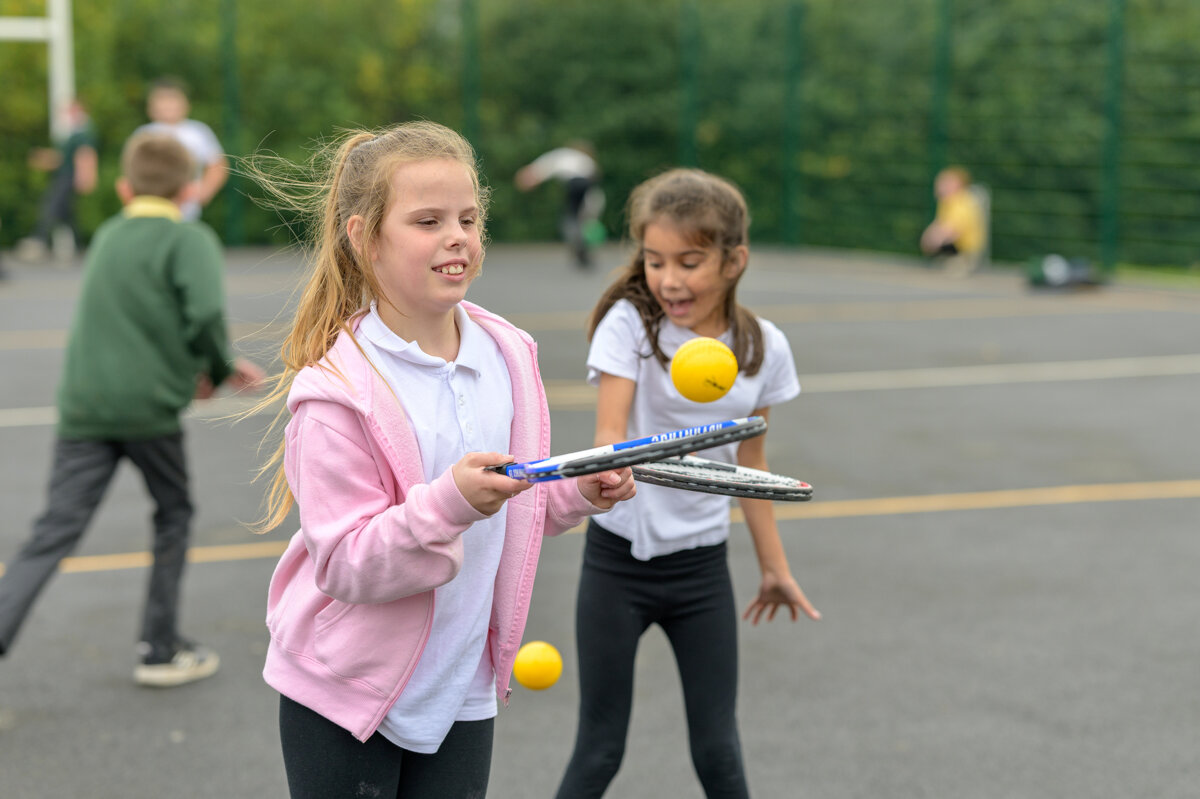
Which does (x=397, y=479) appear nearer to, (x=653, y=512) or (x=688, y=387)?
(x=688, y=387)

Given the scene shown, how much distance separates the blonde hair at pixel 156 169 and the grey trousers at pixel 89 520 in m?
0.91

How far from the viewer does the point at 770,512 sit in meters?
3.48

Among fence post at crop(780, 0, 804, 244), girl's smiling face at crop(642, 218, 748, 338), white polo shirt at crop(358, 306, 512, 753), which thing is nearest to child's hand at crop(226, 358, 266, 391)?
girl's smiling face at crop(642, 218, 748, 338)

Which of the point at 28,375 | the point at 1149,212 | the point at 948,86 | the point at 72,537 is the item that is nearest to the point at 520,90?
the point at 948,86

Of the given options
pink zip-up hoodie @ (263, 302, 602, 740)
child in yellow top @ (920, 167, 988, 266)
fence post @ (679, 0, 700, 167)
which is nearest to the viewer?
pink zip-up hoodie @ (263, 302, 602, 740)

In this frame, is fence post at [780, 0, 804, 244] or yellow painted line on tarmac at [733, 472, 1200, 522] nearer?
yellow painted line on tarmac at [733, 472, 1200, 522]

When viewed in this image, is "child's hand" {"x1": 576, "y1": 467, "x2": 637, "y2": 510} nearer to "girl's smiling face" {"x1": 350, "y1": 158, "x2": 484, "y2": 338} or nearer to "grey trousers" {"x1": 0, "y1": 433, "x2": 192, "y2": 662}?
"girl's smiling face" {"x1": 350, "y1": 158, "x2": 484, "y2": 338}

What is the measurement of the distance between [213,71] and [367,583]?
21470 millimetres

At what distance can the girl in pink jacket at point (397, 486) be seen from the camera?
2.27m

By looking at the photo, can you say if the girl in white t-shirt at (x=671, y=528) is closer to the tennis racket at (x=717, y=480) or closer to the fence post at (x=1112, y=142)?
the tennis racket at (x=717, y=480)

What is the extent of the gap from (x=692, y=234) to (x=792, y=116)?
20.8 metres

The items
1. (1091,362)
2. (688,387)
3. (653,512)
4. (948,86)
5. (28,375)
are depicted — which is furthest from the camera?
(948,86)

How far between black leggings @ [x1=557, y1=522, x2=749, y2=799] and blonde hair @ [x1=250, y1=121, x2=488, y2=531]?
1021 mm

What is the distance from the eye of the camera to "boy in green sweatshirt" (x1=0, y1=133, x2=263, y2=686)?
189 inches
